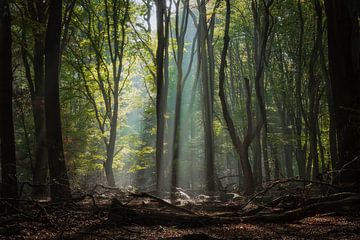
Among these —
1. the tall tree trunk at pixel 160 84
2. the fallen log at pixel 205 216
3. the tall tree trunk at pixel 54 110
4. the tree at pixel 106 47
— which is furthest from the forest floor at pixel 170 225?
the tree at pixel 106 47

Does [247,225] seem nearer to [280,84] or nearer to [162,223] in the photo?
[162,223]

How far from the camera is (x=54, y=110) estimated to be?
8.92 metres

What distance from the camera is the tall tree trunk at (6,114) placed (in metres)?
6.97

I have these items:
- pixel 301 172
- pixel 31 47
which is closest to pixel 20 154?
pixel 31 47

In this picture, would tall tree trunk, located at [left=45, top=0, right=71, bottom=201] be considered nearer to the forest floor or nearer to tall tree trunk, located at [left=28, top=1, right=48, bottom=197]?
the forest floor

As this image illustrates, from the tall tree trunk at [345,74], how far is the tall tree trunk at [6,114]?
6.32m

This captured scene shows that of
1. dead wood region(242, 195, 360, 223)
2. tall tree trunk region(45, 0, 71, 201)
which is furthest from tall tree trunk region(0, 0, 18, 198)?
dead wood region(242, 195, 360, 223)

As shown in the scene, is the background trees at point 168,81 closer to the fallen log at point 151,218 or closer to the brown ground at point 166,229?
the brown ground at point 166,229

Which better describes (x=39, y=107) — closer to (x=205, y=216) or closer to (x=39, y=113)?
(x=39, y=113)

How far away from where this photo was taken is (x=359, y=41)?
725cm

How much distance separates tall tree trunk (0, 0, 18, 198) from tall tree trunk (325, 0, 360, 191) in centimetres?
632

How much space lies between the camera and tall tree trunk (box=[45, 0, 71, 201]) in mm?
8586

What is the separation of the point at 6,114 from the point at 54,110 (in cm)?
180

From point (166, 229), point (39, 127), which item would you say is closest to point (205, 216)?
point (166, 229)
